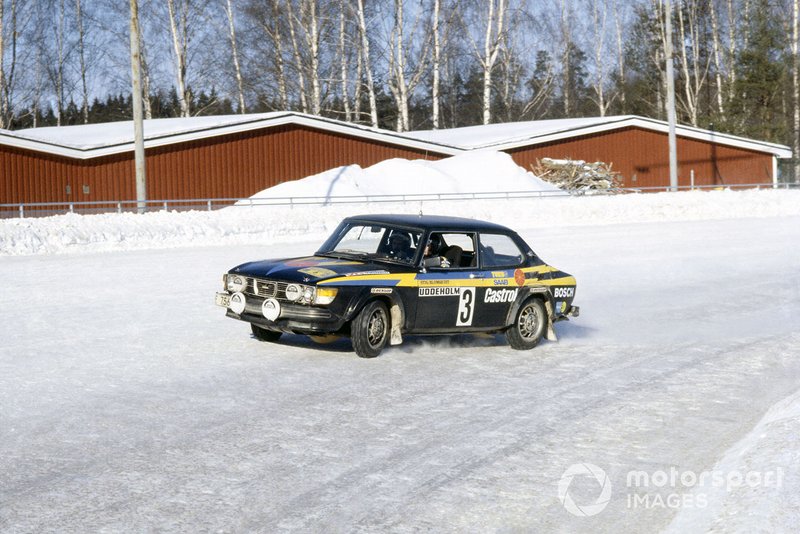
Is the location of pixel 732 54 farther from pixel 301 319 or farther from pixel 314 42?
pixel 301 319

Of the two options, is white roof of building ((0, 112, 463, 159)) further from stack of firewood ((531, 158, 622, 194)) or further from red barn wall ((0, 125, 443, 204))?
stack of firewood ((531, 158, 622, 194))

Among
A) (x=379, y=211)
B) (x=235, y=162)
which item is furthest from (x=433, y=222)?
(x=235, y=162)

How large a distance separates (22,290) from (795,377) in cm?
1166

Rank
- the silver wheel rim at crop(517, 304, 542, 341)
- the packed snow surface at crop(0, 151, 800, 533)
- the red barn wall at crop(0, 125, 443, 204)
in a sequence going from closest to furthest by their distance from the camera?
the packed snow surface at crop(0, 151, 800, 533)
the silver wheel rim at crop(517, 304, 542, 341)
the red barn wall at crop(0, 125, 443, 204)

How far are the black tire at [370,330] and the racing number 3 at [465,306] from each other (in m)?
0.91

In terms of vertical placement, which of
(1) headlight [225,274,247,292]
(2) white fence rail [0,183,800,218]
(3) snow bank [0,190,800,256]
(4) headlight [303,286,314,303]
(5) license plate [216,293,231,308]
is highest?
(2) white fence rail [0,183,800,218]

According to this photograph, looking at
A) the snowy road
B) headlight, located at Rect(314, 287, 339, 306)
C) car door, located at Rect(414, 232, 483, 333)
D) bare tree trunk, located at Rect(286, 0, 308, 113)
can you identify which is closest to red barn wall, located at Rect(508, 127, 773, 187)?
bare tree trunk, located at Rect(286, 0, 308, 113)

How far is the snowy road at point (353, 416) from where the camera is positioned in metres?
5.64

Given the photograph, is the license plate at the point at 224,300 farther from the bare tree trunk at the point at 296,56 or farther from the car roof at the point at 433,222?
the bare tree trunk at the point at 296,56

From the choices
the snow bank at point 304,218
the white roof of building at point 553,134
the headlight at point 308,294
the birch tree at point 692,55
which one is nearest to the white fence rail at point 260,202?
the snow bank at point 304,218

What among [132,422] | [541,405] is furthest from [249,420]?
[541,405]

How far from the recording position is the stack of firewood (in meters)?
47.9

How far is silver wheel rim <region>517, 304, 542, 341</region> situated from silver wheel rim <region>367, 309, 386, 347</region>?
1.84m

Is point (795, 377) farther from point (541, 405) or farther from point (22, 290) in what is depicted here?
point (22, 290)
